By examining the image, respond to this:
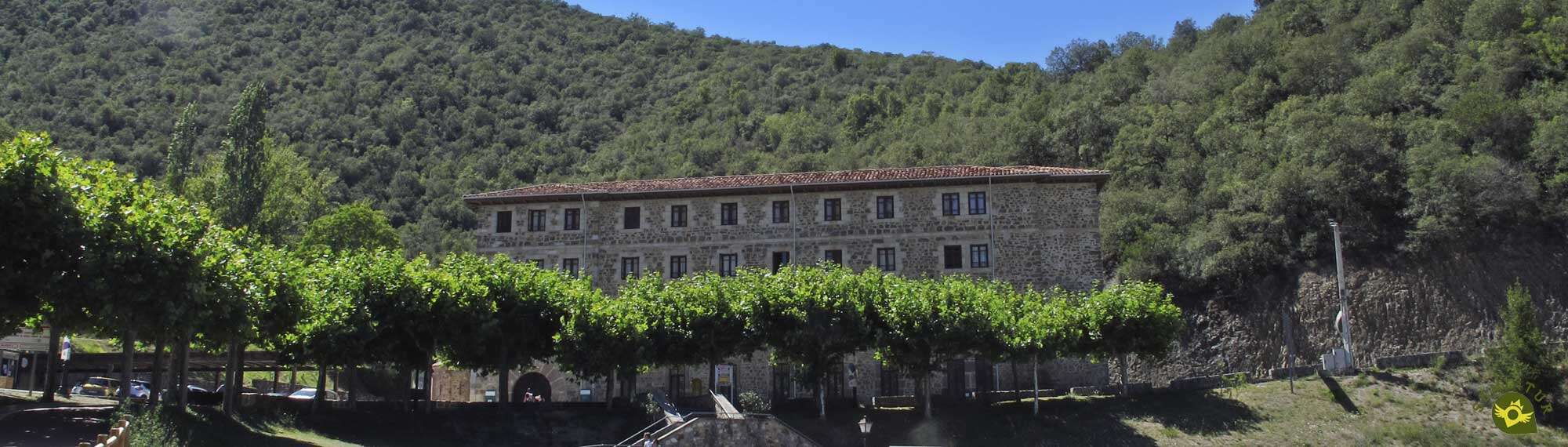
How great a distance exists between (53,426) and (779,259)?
26677 millimetres

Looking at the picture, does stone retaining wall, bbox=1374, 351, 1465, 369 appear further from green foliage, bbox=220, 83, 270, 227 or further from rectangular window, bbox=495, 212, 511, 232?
green foliage, bbox=220, 83, 270, 227

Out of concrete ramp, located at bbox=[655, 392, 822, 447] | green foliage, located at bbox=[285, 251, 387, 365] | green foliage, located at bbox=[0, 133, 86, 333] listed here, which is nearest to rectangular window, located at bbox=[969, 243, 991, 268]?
concrete ramp, located at bbox=[655, 392, 822, 447]

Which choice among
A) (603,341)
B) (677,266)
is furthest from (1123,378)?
(677,266)

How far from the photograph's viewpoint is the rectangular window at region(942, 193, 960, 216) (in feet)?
154

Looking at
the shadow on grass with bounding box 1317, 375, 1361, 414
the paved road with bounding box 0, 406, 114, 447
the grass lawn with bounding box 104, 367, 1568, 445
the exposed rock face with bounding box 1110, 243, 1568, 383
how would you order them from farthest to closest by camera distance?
the exposed rock face with bounding box 1110, 243, 1568, 383 < the shadow on grass with bounding box 1317, 375, 1361, 414 < the grass lawn with bounding box 104, 367, 1568, 445 < the paved road with bounding box 0, 406, 114, 447

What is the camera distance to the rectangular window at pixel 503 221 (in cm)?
4994

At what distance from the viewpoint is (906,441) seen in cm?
3578

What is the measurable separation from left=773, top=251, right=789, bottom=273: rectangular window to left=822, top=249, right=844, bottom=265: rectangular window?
5.00ft

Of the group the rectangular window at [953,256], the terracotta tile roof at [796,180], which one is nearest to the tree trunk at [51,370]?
the terracotta tile roof at [796,180]

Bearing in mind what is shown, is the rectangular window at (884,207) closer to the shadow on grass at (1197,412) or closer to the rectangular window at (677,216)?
the rectangular window at (677,216)

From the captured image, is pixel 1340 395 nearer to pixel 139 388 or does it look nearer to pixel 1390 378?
pixel 1390 378

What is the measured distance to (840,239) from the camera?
47500 mm

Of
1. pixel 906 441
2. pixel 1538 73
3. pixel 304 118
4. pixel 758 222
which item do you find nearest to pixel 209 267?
pixel 906 441

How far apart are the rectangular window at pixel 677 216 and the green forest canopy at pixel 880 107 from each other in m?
24.0
